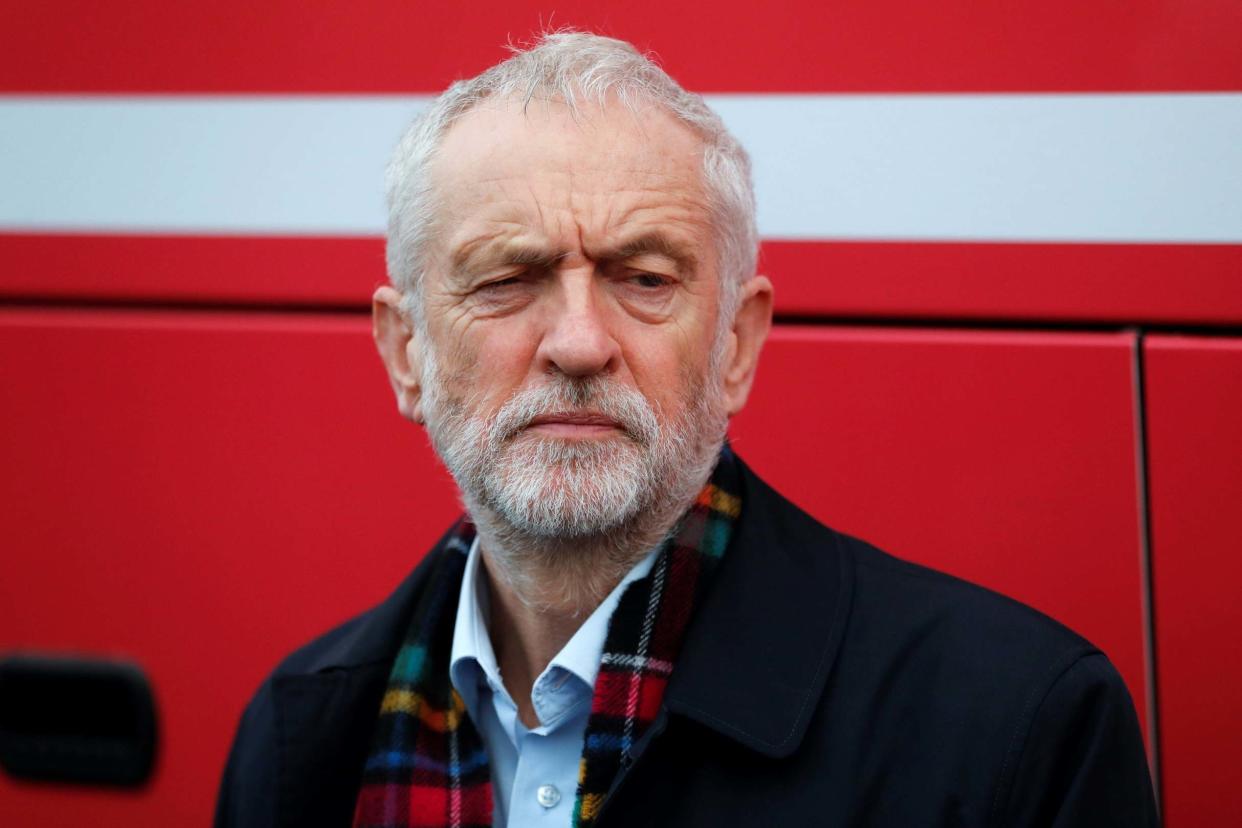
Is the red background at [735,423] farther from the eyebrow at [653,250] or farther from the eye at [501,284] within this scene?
the eye at [501,284]

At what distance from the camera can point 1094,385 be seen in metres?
1.73

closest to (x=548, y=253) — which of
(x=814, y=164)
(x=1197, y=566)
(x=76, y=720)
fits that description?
(x=814, y=164)

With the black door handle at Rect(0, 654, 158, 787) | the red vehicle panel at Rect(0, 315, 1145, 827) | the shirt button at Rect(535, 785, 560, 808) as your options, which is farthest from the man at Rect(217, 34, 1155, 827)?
the black door handle at Rect(0, 654, 158, 787)

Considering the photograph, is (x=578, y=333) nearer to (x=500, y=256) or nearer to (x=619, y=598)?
(x=500, y=256)

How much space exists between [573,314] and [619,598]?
0.38 metres

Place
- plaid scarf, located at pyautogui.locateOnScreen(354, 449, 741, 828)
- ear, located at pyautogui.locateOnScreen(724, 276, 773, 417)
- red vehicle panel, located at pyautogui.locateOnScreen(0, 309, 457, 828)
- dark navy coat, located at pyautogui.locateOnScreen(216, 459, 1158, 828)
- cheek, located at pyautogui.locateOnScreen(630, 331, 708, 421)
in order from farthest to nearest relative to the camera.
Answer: red vehicle panel, located at pyautogui.locateOnScreen(0, 309, 457, 828) < ear, located at pyautogui.locateOnScreen(724, 276, 773, 417) < cheek, located at pyautogui.locateOnScreen(630, 331, 708, 421) < plaid scarf, located at pyautogui.locateOnScreen(354, 449, 741, 828) < dark navy coat, located at pyautogui.locateOnScreen(216, 459, 1158, 828)

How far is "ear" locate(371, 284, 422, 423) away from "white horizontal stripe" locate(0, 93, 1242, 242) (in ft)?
0.58

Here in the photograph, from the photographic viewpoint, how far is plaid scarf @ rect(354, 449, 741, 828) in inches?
60.7

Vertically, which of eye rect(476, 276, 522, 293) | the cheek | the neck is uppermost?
eye rect(476, 276, 522, 293)

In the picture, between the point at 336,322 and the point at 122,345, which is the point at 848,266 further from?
the point at 122,345

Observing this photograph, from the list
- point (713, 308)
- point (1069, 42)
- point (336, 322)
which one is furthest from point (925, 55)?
point (336, 322)

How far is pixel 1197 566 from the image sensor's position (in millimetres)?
1700

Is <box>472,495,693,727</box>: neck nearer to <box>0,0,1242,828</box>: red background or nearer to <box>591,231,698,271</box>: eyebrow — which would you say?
<box>0,0,1242,828</box>: red background

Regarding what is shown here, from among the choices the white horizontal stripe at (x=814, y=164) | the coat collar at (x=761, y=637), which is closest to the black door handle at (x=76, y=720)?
the coat collar at (x=761, y=637)
